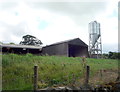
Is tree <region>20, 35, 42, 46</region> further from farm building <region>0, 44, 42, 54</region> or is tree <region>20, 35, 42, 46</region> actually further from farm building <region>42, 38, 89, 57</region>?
farm building <region>42, 38, 89, 57</region>

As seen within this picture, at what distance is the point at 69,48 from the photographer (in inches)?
698

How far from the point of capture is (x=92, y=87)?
3873 mm

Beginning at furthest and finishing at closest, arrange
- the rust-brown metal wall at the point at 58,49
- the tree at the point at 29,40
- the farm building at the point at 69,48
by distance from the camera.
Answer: the tree at the point at 29,40, the farm building at the point at 69,48, the rust-brown metal wall at the point at 58,49

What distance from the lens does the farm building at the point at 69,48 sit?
52.5 feet

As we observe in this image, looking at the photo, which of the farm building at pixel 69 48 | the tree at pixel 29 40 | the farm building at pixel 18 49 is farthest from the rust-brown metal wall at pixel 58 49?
the tree at pixel 29 40

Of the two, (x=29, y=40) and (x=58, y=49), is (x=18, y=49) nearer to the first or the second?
(x=58, y=49)

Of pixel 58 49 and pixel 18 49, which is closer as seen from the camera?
pixel 58 49

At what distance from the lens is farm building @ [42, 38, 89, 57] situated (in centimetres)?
1600

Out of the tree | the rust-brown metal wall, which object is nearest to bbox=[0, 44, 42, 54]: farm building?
the rust-brown metal wall

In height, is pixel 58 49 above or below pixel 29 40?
below

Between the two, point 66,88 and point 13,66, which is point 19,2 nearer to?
point 13,66

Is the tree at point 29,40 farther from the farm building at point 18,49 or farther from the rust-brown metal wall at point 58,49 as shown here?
the rust-brown metal wall at point 58,49

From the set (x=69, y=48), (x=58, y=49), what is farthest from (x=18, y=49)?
(x=69, y=48)

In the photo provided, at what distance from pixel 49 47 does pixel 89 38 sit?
5387 mm
